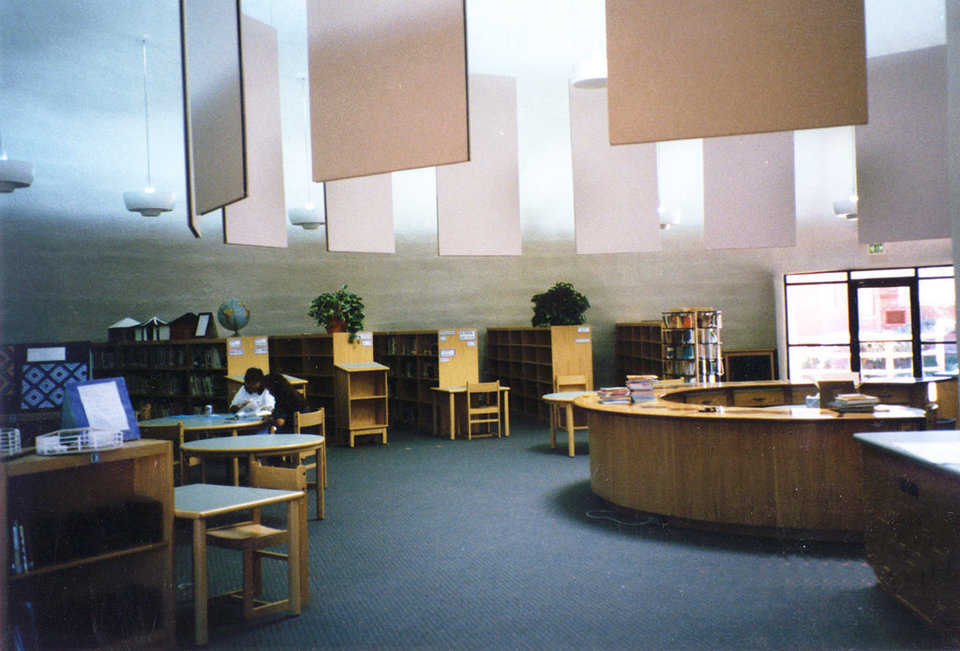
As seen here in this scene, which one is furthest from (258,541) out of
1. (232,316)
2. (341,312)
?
(341,312)

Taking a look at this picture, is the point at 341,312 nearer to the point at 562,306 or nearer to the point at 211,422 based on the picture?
the point at 562,306

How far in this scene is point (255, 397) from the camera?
713cm

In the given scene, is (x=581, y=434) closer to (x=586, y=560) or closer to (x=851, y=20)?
(x=586, y=560)

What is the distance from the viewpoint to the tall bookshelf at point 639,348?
1262 centimetres

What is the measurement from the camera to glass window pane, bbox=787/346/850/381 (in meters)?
14.2

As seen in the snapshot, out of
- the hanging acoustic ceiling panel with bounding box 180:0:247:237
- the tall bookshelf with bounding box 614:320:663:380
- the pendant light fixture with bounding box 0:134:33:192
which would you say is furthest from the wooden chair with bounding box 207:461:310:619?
the tall bookshelf with bounding box 614:320:663:380

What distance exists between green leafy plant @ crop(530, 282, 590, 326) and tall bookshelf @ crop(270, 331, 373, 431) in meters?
2.95

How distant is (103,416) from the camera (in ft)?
10.6

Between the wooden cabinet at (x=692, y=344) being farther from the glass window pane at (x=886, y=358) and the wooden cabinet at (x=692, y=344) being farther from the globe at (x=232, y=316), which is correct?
the globe at (x=232, y=316)

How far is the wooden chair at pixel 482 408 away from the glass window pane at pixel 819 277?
289 inches

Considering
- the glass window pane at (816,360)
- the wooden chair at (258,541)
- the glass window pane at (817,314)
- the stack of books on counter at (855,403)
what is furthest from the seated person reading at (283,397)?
the glass window pane at (817,314)

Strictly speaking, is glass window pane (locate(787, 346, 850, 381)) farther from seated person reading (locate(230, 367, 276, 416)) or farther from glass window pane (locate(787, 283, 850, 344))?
seated person reading (locate(230, 367, 276, 416))

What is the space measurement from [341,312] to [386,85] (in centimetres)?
816

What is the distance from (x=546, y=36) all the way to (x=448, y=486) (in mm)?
5536
